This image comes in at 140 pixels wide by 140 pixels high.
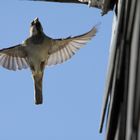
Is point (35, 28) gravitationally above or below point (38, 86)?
above

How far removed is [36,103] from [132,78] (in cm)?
872

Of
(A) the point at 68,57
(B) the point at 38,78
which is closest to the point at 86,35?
(A) the point at 68,57

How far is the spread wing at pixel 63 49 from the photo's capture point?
38.5 ft

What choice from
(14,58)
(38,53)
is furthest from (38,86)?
(38,53)

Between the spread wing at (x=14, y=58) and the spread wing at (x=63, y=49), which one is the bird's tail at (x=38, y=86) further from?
the spread wing at (x=63, y=49)

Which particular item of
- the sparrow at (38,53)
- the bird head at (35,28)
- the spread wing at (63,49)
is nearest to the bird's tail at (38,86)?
the sparrow at (38,53)

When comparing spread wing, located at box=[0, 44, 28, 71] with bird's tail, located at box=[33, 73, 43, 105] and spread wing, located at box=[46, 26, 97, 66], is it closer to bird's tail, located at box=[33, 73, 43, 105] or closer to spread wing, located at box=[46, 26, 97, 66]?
bird's tail, located at box=[33, 73, 43, 105]

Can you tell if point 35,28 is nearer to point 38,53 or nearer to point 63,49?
point 63,49

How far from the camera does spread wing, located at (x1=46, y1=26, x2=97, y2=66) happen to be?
11.8 m

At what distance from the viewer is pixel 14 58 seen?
12.5m

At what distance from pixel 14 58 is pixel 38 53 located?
0.87m

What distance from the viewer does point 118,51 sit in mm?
3172

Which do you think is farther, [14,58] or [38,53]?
[14,58]

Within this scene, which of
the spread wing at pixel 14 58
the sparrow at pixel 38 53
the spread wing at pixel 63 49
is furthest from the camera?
the spread wing at pixel 14 58
